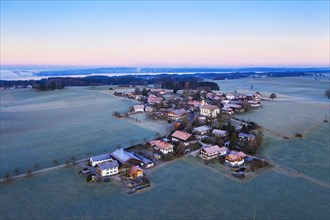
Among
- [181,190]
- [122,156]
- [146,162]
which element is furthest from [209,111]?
[181,190]

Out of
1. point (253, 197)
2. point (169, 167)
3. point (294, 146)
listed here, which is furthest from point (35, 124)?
point (294, 146)

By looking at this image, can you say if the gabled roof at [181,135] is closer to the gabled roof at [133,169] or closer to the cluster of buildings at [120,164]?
the cluster of buildings at [120,164]

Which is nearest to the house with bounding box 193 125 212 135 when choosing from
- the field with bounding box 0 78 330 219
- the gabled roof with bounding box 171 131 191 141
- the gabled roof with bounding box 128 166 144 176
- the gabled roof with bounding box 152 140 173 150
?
the gabled roof with bounding box 171 131 191 141

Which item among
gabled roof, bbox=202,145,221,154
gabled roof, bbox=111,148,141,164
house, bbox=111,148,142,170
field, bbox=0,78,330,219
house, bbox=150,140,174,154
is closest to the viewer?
field, bbox=0,78,330,219

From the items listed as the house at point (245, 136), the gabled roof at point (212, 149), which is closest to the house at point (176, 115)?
the house at point (245, 136)

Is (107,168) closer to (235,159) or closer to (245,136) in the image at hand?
(235,159)

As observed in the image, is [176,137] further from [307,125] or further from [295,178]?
[307,125]

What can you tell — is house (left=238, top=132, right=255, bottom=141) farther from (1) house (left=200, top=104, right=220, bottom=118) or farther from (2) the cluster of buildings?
(2) the cluster of buildings
